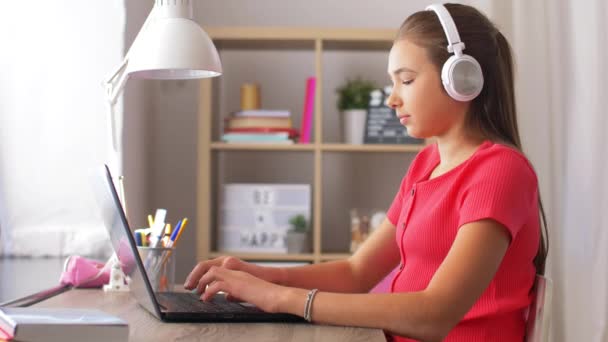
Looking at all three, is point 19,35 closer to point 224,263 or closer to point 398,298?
point 224,263

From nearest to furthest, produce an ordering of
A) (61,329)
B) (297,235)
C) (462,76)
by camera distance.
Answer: (61,329), (462,76), (297,235)

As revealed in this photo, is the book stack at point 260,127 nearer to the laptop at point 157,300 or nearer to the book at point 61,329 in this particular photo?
the laptop at point 157,300

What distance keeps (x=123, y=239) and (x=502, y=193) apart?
582 mm

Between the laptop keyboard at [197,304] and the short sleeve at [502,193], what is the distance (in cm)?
37

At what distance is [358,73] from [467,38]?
5.85 feet

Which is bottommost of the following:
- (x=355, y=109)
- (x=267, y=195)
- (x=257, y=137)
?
(x=267, y=195)

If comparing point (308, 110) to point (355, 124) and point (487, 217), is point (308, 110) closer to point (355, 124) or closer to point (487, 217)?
point (355, 124)

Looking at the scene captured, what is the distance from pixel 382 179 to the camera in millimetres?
3184

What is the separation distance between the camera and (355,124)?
2951 millimetres

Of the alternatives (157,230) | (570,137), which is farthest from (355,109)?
(157,230)

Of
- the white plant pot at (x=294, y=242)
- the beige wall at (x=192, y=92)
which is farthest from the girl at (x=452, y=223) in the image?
the beige wall at (x=192, y=92)

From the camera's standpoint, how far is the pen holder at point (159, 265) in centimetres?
156

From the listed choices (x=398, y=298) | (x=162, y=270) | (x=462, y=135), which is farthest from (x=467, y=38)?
(x=162, y=270)

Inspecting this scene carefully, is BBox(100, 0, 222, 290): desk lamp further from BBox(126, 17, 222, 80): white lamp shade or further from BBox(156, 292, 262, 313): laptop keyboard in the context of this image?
BBox(156, 292, 262, 313): laptop keyboard
